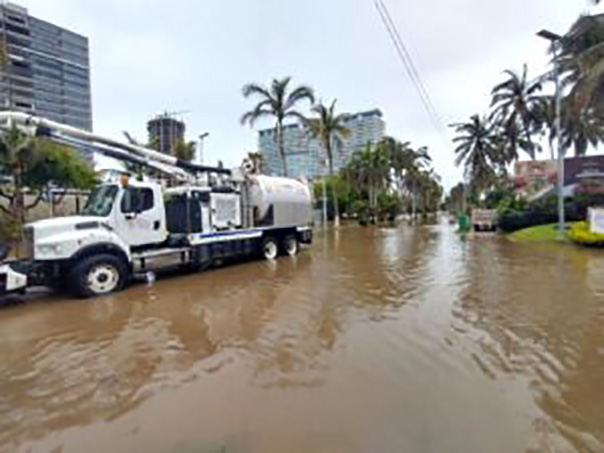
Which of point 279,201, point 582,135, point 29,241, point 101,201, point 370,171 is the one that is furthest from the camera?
point 370,171

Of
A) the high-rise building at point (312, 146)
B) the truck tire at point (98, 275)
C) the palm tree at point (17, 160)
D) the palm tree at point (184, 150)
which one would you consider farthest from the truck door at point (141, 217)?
the high-rise building at point (312, 146)

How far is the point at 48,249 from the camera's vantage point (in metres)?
8.36

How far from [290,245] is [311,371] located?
11.3 meters

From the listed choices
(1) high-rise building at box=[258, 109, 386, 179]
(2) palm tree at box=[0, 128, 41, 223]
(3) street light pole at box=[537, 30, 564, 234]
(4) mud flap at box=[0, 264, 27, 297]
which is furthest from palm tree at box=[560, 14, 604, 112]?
(2) palm tree at box=[0, 128, 41, 223]

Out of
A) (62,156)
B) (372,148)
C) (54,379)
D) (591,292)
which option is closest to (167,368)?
(54,379)

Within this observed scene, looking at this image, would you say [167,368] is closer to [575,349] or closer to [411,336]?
[411,336]

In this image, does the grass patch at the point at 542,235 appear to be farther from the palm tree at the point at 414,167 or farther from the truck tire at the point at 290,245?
the palm tree at the point at 414,167

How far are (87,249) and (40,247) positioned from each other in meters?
0.90

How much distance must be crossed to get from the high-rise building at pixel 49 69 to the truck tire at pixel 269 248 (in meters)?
27.3

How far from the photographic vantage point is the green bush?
15.3 meters

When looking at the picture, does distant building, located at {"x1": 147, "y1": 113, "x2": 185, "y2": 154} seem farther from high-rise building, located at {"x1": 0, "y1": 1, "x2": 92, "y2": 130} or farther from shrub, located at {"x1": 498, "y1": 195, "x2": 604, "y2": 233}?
shrub, located at {"x1": 498, "y1": 195, "x2": 604, "y2": 233}

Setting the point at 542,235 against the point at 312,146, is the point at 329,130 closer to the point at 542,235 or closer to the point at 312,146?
the point at 312,146

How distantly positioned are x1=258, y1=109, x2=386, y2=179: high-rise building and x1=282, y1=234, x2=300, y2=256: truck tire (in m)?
19.8

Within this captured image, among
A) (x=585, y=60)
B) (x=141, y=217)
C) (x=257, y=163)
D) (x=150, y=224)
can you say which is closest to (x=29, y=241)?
(x=141, y=217)
